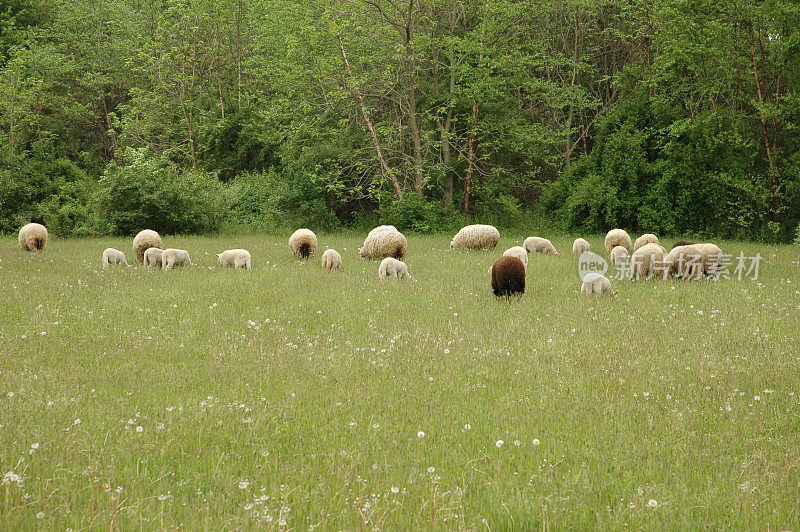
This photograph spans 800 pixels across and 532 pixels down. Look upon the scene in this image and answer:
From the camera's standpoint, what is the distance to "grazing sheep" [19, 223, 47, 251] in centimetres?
2181

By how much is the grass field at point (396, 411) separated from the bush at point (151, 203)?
15231 millimetres

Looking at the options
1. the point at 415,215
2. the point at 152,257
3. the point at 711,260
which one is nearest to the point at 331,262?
the point at 152,257

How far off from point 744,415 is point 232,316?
352 inches

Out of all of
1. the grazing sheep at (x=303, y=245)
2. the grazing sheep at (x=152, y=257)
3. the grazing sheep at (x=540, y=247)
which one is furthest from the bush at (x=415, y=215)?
the grazing sheep at (x=152, y=257)

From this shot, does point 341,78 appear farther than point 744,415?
Yes

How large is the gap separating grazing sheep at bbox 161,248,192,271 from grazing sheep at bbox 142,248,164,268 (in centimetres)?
17

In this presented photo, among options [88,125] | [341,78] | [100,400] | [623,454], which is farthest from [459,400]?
[88,125]

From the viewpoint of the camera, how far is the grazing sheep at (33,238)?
2181 cm

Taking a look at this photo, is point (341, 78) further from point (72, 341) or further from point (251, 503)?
point (251, 503)

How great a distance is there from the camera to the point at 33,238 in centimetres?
2184

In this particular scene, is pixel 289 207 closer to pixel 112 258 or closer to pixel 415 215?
pixel 415 215

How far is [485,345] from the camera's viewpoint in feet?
32.6

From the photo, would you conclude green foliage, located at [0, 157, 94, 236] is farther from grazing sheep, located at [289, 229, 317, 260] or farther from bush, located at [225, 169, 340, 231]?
grazing sheep, located at [289, 229, 317, 260]

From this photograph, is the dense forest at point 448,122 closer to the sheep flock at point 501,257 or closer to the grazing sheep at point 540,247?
the sheep flock at point 501,257
